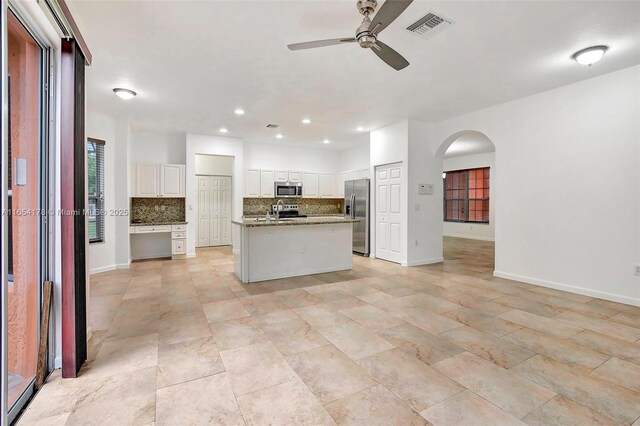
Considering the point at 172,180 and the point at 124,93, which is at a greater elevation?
the point at 124,93

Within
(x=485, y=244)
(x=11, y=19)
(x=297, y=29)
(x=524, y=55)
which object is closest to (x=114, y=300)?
(x=11, y=19)

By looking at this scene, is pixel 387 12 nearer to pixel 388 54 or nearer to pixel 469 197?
pixel 388 54

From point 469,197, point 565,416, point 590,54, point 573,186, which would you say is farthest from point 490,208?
point 565,416

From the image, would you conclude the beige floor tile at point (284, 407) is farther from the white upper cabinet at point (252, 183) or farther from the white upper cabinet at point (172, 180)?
the white upper cabinet at point (252, 183)

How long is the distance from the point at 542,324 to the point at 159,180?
7.01 meters

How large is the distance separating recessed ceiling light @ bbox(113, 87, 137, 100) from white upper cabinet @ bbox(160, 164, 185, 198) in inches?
93.4

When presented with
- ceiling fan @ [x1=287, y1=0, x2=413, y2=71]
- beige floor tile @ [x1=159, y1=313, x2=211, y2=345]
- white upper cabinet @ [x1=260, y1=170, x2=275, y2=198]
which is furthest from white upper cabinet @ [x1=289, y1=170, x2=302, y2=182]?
ceiling fan @ [x1=287, y1=0, x2=413, y2=71]

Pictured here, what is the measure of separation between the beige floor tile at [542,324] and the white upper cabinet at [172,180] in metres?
6.40

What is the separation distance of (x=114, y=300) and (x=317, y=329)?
2.70 m

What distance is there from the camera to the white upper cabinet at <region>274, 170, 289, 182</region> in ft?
26.5

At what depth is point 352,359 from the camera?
2.38 m

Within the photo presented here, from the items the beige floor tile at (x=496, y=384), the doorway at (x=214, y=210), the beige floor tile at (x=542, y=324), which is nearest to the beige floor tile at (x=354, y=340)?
the beige floor tile at (x=496, y=384)

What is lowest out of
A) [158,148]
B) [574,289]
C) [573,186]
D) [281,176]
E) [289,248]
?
[574,289]

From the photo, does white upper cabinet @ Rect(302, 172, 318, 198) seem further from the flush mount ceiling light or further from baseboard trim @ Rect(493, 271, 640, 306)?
the flush mount ceiling light
